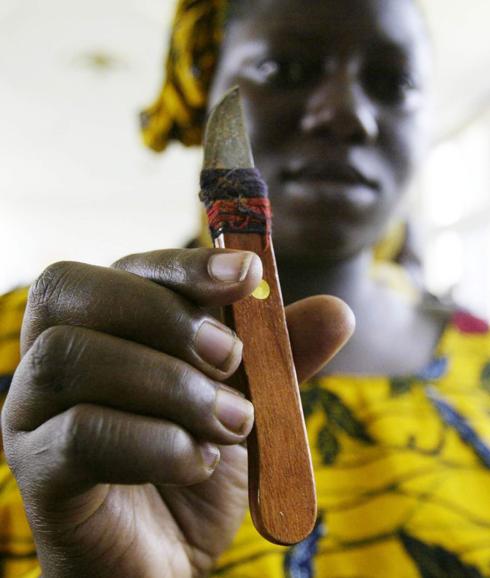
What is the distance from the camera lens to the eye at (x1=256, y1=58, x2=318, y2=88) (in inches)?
24.4

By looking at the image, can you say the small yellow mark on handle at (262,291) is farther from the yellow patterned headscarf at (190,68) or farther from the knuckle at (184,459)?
the yellow patterned headscarf at (190,68)

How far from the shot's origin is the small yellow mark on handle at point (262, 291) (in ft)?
1.13

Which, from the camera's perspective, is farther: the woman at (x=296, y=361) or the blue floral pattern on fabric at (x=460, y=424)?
the blue floral pattern on fabric at (x=460, y=424)

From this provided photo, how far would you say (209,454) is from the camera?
0.30 m

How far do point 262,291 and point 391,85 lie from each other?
43 cm

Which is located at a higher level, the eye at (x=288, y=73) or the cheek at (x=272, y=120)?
the eye at (x=288, y=73)

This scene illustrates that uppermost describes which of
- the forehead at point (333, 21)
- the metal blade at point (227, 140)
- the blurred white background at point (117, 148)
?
the forehead at point (333, 21)

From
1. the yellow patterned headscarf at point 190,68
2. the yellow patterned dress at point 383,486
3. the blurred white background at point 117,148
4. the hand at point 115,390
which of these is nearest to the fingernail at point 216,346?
the hand at point 115,390

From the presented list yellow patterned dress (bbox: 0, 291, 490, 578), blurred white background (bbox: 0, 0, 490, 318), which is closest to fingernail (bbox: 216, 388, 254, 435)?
yellow patterned dress (bbox: 0, 291, 490, 578)

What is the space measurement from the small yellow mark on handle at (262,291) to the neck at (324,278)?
339mm

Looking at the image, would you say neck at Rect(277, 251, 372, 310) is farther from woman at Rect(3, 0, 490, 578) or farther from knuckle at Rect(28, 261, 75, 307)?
knuckle at Rect(28, 261, 75, 307)

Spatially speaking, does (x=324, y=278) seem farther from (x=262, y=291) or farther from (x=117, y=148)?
(x=117, y=148)

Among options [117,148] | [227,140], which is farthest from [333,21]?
[117,148]

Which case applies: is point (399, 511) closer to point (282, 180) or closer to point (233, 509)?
point (233, 509)
